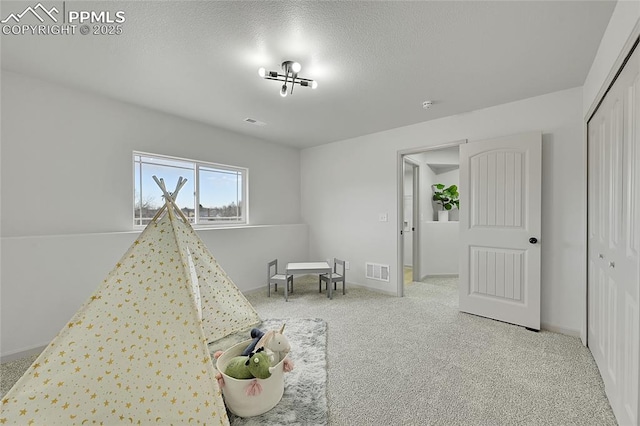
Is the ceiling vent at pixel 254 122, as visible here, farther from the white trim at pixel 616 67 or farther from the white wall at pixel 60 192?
the white trim at pixel 616 67

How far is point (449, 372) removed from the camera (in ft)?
6.69

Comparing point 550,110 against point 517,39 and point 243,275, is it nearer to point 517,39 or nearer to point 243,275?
point 517,39

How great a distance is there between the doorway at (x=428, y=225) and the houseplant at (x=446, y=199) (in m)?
0.23

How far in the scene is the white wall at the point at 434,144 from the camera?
2639 mm

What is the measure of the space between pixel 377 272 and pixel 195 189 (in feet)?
9.20

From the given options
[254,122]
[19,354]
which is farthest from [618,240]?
[19,354]

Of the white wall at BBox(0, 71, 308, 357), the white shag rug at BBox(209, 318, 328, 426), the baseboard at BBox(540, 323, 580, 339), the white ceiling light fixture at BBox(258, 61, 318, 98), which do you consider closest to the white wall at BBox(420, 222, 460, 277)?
the baseboard at BBox(540, 323, 580, 339)

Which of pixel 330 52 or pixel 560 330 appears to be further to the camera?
pixel 560 330

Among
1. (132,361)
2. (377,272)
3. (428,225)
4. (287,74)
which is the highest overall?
(287,74)

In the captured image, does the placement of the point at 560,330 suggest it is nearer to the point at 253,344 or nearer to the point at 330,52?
the point at 253,344

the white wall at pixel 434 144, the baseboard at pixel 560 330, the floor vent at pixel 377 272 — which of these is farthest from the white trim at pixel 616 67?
the floor vent at pixel 377 272

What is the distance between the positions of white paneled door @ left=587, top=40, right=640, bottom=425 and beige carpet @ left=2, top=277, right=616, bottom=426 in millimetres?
228

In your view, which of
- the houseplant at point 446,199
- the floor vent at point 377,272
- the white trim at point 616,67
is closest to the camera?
the white trim at point 616,67

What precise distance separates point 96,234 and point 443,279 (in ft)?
16.4
